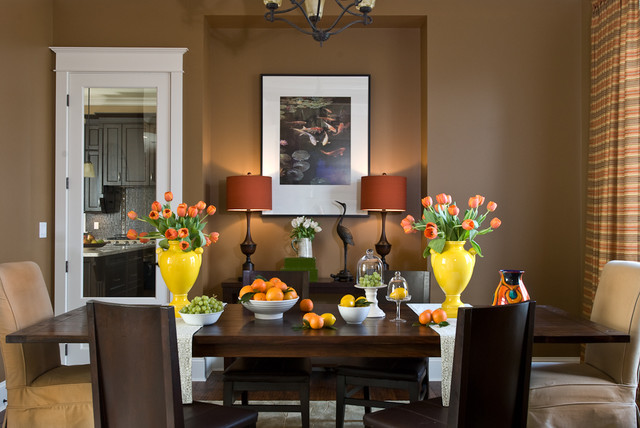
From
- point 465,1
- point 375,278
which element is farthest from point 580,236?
point 375,278

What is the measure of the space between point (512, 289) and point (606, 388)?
1.85 ft

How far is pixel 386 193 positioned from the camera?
3918 mm

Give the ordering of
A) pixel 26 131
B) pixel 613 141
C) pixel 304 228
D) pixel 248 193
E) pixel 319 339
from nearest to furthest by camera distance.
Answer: pixel 319 339 < pixel 613 141 < pixel 26 131 < pixel 248 193 < pixel 304 228

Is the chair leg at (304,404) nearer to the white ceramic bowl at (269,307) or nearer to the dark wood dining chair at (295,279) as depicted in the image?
the white ceramic bowl at (269,307)

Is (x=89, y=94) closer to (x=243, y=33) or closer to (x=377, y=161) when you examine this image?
(x=243, y=33)

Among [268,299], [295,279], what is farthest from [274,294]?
[295,279]

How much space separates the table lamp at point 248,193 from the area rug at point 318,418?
3.72ft

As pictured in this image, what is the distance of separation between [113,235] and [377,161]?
7.10 feet

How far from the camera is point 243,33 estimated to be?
4293mm

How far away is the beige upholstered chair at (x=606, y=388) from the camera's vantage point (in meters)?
2.15

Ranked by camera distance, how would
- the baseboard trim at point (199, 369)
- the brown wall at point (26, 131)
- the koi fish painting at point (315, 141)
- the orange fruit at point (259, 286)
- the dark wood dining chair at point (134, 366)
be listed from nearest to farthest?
the dark wood dining chair at point (134, 366), the orange fruit at point (259, 286), the brown wall at point (26, 131), the baseboard trim at point (199, 369), the koi fish painting at point (315, 141)

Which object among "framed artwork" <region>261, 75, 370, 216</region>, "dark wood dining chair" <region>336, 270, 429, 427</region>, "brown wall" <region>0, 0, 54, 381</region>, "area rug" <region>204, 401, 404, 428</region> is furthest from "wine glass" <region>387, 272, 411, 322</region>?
"brown wall" <region>0, 0, 54, 381</region>

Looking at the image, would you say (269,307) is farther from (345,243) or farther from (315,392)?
(345,243)

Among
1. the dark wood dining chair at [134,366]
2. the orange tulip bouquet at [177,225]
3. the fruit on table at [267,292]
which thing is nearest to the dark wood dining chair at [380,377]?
the fruit on table at [267,292]
